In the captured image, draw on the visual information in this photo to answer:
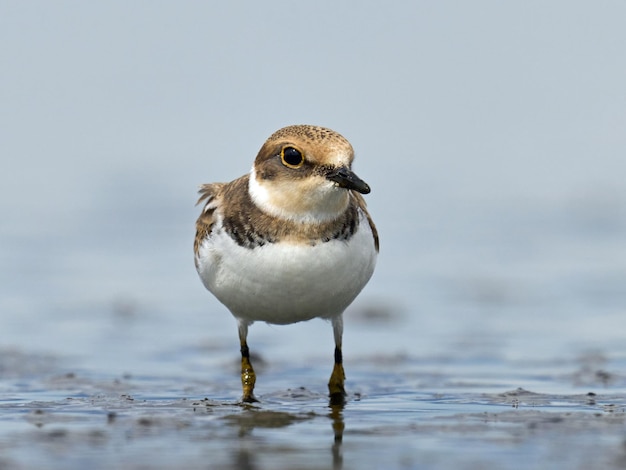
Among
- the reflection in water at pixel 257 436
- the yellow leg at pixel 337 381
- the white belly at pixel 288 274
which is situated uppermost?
the white belly at pixel 288 274

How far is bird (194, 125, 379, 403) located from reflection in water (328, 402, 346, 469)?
2.02 feet

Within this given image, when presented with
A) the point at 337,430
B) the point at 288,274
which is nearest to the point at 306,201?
the point at 288,274

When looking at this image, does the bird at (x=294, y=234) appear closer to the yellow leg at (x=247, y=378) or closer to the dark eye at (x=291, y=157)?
the dark eye at (x=291, y=157)

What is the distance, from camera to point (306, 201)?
6.84 m

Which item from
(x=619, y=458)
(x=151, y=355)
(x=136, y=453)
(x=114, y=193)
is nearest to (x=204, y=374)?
(x=151, y=355)

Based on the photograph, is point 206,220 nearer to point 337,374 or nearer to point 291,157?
point 291,157

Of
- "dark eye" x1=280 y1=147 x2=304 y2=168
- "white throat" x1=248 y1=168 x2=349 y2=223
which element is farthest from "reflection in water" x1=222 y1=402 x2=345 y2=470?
"dark eye" x1=280 y1=147 x2=304 y2=168

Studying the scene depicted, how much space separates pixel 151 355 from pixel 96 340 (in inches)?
34.0

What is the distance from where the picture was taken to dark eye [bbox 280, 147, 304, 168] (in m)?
6.83

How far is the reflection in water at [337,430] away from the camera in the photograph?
17.9 feet

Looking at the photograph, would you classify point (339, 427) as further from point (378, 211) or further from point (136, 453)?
point (378, 211)

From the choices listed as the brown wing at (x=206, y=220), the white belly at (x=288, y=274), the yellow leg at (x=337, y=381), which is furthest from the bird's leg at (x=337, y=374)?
the brown wing at (x=206, y=220)

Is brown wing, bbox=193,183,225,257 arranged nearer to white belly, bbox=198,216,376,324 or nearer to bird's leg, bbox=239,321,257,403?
white belly, bbox=198,216,376,324

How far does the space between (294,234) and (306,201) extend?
20cm
